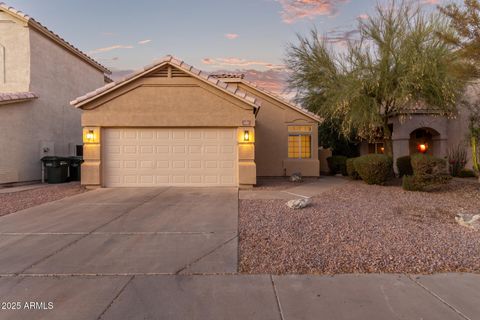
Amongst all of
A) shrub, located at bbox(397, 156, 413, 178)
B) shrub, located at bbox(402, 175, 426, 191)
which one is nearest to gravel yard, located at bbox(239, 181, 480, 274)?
shrub, located at bbox(402, 175, 426, 191)

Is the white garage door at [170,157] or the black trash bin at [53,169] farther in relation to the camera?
the black trash bin at [53,169]

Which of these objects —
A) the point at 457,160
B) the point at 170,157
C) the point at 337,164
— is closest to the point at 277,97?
the point at 337,164

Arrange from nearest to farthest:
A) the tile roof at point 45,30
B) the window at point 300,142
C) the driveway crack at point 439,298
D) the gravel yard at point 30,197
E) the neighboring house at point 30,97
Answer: the driveway crack at point 439,298
the gravel yard at point 30,197
the neighboring house at point 30,97
the tile roof at point 45,30
the window at point 300,142

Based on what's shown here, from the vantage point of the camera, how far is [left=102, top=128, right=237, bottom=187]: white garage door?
10.8 metres

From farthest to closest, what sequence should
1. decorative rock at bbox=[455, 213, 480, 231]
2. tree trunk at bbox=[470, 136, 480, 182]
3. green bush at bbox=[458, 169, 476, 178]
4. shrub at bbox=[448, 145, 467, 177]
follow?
shrub at bbox=[448, 145, 467, 177] → green bush at bbox=[458, 169, 476, 178] → tree trunk at bbox=[470, 136, 480, 182] → decorative rock at bbox=[455, 213, 480, 231]

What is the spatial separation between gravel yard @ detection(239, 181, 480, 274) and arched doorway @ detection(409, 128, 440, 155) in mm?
9459

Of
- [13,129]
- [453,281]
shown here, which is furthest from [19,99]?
[453,281]

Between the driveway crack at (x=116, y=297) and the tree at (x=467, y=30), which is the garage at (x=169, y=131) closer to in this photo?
the tree at (x=467, y=30)

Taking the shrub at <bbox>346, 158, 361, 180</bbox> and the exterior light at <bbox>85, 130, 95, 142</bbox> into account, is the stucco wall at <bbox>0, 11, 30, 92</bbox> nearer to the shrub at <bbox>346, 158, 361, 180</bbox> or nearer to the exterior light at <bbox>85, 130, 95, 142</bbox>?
the exterior light at <bbox>85, 130, 95, 142</bbox>

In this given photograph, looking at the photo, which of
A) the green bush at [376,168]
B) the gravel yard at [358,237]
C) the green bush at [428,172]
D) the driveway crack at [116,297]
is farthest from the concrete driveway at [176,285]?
the green bush at [376,168]

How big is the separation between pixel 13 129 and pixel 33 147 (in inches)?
45.0

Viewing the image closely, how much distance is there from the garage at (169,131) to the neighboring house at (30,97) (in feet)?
12.3

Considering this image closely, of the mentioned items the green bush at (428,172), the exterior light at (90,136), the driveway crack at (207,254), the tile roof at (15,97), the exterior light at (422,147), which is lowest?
the driveway crack at (207,254)

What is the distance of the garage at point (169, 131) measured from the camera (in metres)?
10.6
